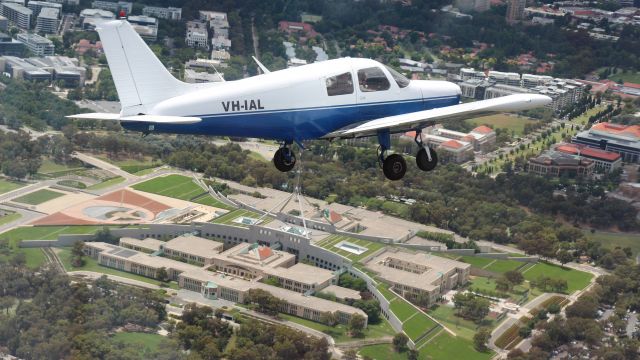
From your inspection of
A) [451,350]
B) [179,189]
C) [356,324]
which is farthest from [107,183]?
[451,350]

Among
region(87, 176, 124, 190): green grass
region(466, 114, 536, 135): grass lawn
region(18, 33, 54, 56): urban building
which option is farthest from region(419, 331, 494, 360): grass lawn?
region(18, 33, 54, 56): urban building

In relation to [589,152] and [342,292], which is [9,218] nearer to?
[342,292]

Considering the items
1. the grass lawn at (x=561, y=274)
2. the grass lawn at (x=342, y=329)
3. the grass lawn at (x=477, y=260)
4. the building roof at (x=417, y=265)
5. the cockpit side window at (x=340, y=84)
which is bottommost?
the grass lawn at (x=342, y=329)

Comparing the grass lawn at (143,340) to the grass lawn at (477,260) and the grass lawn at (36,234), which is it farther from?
the grass lawn at (477,260)

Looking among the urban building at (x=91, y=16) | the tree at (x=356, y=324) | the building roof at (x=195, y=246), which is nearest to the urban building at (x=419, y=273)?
the tree at (x=356, y=324)

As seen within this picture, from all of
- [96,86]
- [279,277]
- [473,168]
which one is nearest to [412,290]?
[279,277]

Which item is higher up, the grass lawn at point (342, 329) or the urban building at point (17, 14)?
the urban building at point (17, 14)
